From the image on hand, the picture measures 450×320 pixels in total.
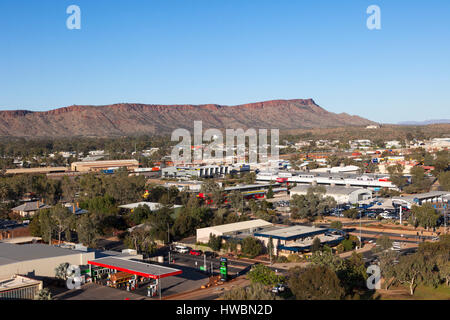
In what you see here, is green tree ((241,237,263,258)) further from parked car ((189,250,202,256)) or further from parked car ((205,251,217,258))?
parked car ((189,250,202,256))

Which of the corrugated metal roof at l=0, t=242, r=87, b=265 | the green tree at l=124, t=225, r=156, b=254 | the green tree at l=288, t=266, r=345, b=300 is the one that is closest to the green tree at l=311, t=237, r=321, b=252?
the green tree at l=124, t=225, r=156, b=254

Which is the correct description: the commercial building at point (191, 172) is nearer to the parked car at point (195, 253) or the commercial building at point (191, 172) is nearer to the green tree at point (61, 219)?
the green tree at point (61, 219)

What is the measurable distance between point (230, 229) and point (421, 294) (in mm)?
14017

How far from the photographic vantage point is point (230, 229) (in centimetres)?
3238

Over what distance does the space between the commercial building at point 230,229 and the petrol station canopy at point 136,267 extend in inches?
332

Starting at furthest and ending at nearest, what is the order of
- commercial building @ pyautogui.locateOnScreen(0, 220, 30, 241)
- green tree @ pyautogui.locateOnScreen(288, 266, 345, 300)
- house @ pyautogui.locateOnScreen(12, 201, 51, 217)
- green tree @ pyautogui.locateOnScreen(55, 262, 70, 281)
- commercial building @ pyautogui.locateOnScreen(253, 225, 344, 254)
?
house @ pyautogui.locateOnScreen(12, 201, 51, 217)
commercial building @ pyautogui.locateOnScreen(0, 220, 30, 241)
commercial building @ pyautogui.locateOnScreen(253, 225, 344, 254)
green tree @ pyautogui.locateOnScreen(55, 262, 70, 281)
green tree @ pyautogui.locateOnScreen(288, 266, 345, 300)

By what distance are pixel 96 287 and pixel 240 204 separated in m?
22.2

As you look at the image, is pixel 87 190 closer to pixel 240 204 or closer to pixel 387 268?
pixel 240 204

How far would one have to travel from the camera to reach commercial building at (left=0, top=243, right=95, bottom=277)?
22.2 metres

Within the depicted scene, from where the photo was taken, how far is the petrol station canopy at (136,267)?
21219 millimetres

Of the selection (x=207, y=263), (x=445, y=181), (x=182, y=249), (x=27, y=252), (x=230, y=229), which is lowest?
(x=207, y=263)

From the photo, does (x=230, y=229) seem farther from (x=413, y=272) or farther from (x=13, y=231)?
(x=13, y=231)

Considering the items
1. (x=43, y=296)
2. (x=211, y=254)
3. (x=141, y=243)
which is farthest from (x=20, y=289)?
(x=211, y=254)

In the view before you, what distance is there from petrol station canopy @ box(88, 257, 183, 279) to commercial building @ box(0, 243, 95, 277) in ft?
3.82
